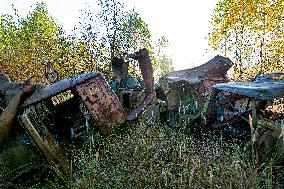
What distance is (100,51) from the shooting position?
1897 centimetres

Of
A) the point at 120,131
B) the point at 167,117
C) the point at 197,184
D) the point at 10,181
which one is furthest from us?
the point at 167,117

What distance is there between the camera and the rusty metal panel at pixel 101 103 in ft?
16.0

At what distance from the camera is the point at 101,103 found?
4961 millimetres

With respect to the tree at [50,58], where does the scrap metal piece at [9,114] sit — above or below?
below

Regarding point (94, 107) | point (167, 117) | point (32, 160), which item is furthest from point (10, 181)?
point (167, 117)

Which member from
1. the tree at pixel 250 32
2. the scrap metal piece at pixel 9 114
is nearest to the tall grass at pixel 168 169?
the scrap metal piece at pixel 9 114

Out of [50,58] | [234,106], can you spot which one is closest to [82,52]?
[50,58]

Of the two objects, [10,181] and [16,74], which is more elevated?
[16,74]

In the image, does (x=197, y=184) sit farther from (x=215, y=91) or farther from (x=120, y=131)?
(x=215, y=91)

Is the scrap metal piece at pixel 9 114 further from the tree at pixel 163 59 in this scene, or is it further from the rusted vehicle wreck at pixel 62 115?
the tree at pixel 163 59

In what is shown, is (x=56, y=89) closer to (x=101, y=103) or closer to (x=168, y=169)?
(x=101, y=103)

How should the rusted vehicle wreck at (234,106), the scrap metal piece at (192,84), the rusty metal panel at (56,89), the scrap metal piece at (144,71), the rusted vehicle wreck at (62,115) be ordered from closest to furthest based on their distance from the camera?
the rusted vehicle wreck at (234,106)
the rusted vehicle wreck at (62,115)
the rusty metal panel at (56,89)
the scrap metal piece at (144,71)
the scrap metal piece at (192,84)

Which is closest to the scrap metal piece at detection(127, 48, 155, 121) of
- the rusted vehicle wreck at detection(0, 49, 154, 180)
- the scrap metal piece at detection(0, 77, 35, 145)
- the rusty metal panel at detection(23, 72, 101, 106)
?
the rusted vehicle wreck at detection(0, 49, 154, 180)

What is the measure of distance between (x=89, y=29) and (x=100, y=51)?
57.4 inches
